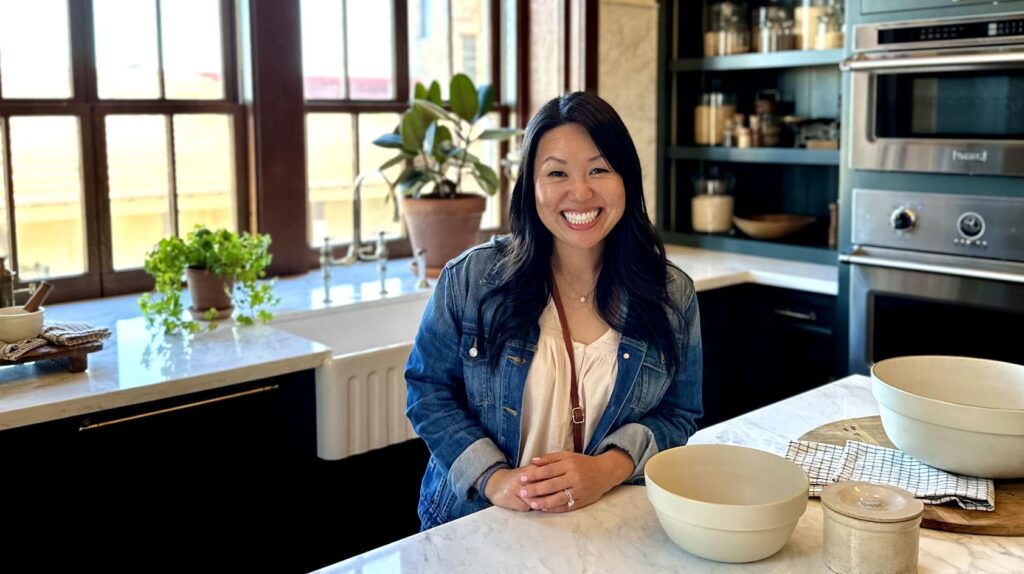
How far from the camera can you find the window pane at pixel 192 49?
10.2 ft

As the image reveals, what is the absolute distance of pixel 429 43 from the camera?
3727 mm

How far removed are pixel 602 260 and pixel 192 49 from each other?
6.27 ft

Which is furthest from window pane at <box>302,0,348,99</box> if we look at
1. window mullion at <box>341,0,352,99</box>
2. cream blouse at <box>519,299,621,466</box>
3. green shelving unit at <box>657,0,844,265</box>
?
cream blouse at <box>519,299,621,466</box>

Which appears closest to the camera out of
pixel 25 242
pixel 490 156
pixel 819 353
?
pixel 25 242

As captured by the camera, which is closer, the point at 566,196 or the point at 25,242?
the point at 566,196

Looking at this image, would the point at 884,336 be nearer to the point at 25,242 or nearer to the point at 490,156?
the point at 490,156

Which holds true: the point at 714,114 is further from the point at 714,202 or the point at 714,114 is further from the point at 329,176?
the point at 329,176

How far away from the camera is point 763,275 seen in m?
3.58

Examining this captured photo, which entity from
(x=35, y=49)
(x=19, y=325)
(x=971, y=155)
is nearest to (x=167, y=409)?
(x=19, y=325)

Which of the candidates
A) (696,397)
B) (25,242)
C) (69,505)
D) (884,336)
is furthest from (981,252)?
(25,242)

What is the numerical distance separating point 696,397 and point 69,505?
1.26m

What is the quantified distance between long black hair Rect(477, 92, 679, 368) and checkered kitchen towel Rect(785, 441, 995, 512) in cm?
28

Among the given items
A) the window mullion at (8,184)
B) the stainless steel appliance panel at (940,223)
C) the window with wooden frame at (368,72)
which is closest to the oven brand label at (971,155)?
the stainless steel appliance panel at (940,223)

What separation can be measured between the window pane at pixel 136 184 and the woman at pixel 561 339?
5.51ft
